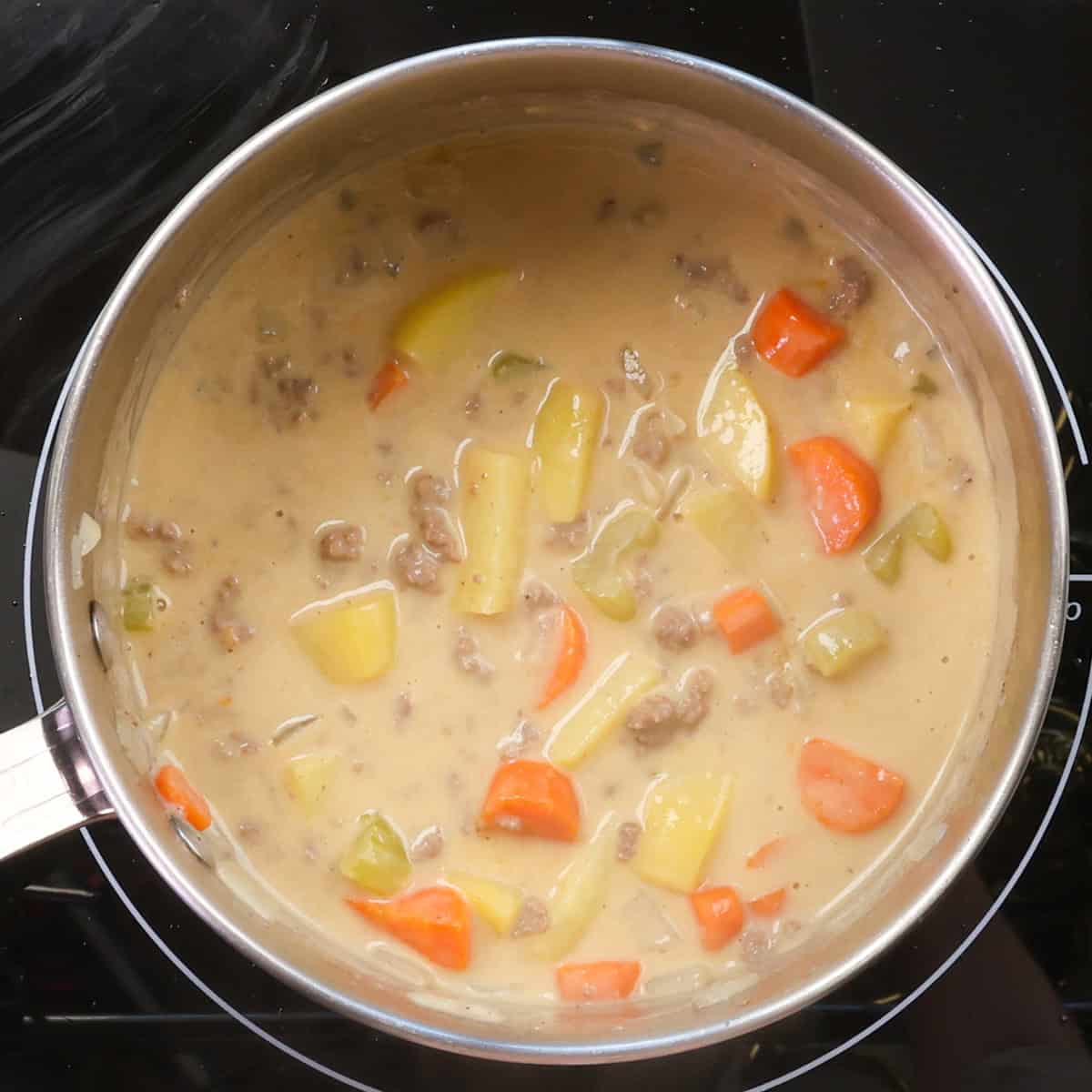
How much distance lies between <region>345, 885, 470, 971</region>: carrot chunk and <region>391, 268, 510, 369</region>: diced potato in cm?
69

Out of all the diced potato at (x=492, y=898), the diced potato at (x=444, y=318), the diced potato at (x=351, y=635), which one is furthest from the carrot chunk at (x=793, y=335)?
the diced potato at (x=492, y=898)

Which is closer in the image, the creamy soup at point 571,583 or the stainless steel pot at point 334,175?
the stainless steel pot at point 334,175

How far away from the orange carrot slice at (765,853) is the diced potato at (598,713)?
0.25 metres

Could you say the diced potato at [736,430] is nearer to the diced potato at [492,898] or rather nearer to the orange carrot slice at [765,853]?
the orange carrot slice at [765,853]

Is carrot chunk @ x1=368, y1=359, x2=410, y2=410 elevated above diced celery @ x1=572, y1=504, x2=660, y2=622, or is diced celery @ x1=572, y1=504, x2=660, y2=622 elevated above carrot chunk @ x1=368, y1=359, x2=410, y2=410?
carrot chunk @ x1=368, y1=359, x2=410, y2=410

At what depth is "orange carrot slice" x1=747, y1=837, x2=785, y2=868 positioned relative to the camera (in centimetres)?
163

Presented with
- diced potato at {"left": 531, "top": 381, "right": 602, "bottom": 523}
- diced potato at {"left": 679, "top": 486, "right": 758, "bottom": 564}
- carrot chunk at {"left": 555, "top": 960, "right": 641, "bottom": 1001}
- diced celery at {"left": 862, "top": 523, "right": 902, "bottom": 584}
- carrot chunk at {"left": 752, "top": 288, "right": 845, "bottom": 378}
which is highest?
carrot chunk at {"left": 752, "top": 288, "right": 845, "bottom": 378}

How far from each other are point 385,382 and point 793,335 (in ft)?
1.73

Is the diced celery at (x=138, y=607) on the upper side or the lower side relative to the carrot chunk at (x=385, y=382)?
lower

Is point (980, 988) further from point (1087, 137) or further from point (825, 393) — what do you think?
point (1087, 137)

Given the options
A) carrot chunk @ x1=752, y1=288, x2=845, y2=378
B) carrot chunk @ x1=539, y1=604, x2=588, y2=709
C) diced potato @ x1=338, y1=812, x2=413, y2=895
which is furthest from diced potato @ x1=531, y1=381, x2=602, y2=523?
diced potato @ x1=338, y1=812, x2=413, y2=895

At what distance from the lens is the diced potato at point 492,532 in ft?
5.33

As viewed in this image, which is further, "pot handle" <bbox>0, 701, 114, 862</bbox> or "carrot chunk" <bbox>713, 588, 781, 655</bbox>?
"carrot chunk" <bbox>713, 588, 781, 655</bbox>

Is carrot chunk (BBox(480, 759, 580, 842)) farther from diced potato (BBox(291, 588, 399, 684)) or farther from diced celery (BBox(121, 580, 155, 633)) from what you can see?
diced celery (BBox(121, 580, 155, 633))
